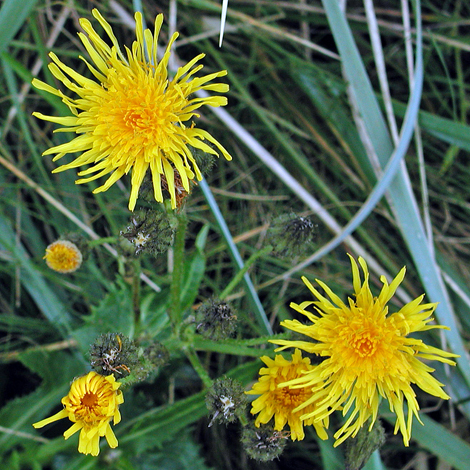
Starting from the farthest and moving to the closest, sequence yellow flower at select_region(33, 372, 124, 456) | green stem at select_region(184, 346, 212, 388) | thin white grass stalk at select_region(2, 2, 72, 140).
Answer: thin white grass stalk at select_region(2, 2, 72, 140) → green stem at select_region(184, 346, 212, 388) → yellow flower at select_region(33, 372, 124, 456)

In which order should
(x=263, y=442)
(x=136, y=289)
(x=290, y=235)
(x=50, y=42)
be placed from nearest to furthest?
(x=263, y=442)
(x=290, y=235)
(x=136, y=289)
(x=50, y=42)

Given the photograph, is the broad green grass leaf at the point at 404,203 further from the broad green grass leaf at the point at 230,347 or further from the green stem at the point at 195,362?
the green stem at the point at 195,362

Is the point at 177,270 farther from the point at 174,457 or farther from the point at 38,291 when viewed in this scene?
the point at 38,291

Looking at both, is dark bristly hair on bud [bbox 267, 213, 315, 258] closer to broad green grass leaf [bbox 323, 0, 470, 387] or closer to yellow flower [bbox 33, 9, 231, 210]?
yellow flower [bbox 33, 9, 231, 210]

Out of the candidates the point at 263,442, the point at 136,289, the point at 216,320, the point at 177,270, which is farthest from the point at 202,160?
the point at 263,442

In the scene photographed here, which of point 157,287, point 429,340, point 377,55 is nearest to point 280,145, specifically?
point 377,55

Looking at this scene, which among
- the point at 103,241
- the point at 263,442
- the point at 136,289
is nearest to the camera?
the point at 263,442

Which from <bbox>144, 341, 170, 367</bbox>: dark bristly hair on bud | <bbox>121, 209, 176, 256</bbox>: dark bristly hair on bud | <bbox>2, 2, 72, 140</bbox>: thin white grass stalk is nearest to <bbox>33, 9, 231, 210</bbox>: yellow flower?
<bbox>121, 209, 176, 256</bbox>: dark bristly hair on bud
